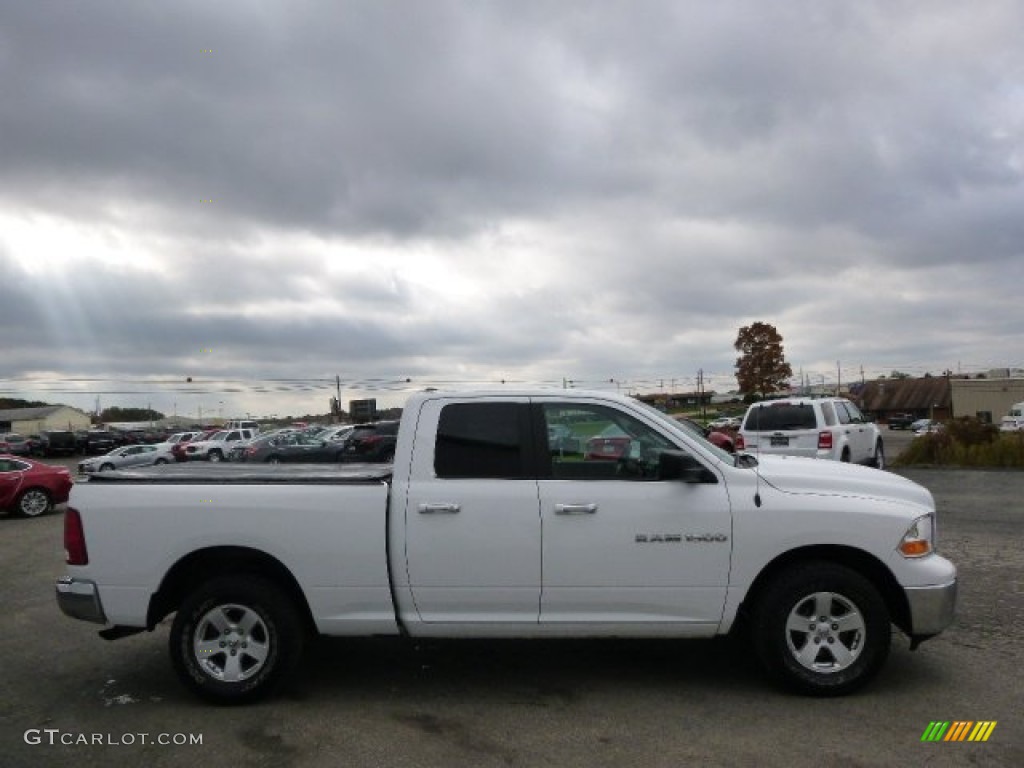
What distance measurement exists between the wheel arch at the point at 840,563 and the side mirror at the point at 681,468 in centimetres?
66

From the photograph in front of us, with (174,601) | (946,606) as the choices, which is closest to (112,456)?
(174,601)

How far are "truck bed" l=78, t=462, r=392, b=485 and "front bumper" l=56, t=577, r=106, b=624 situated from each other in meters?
0.64

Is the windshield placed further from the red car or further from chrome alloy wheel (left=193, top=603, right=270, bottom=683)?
the red car

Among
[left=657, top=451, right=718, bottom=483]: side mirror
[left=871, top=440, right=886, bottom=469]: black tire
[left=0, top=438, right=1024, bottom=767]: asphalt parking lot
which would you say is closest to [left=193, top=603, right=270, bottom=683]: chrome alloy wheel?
[left=0, top=438, right=1024, bottom=767]: asphalt parking lot

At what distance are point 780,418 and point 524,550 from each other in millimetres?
11421

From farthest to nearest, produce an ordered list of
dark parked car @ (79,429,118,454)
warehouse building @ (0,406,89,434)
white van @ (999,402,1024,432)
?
warehouse building @ (0,406,89,434) → dark parked car @ (79,429,118,454) → white van @ (999,402,1024,432)

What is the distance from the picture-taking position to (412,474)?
16.1 ft

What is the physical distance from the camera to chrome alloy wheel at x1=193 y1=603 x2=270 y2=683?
4867mm

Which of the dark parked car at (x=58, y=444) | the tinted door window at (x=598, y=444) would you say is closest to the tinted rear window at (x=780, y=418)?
the tinted door window at (x=598, y=444)

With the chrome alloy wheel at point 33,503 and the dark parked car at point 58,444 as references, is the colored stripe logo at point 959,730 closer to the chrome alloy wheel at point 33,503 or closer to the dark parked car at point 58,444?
the chrome alloy wheel at point 33,503

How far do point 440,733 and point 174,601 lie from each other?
1.98 metres

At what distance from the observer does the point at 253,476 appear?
200 inches

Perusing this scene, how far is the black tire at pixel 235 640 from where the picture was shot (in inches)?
190

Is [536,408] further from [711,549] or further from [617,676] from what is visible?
[617,676]
